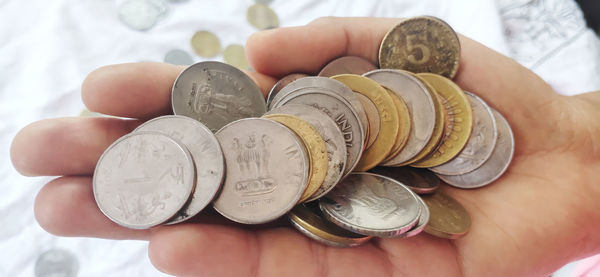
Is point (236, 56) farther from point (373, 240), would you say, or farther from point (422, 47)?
point (373, 240)

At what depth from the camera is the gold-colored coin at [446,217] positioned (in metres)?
1.32

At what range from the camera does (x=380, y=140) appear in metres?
1.48

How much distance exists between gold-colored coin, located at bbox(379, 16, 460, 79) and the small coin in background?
3.74 feet

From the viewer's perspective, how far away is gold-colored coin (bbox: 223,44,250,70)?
237cm

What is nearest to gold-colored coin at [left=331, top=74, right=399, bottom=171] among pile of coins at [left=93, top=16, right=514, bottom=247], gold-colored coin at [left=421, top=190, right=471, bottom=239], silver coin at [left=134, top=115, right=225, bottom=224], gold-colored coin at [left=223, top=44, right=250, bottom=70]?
pile of coins at [left=93, top=16, right=514, bottom=247]

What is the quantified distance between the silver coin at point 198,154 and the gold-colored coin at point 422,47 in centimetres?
91

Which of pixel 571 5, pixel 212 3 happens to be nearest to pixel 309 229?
pixel 212 3

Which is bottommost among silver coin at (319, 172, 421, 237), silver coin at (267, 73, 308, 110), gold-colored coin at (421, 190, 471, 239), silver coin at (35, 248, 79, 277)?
silver coin at (35, 248, 79, 277)

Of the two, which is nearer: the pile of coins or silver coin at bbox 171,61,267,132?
the pile of coins

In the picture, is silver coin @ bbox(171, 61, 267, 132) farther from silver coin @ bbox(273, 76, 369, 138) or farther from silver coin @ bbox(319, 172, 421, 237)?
silver coin @ bbox(319, 172, 421, 237)

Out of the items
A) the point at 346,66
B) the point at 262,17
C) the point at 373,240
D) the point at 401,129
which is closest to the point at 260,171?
the point at 373,240

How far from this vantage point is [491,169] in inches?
62.5

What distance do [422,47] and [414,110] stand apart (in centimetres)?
36

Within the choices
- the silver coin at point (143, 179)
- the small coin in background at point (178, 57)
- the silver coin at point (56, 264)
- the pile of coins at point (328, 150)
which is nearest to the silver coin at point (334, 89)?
the pile of coins at point (328, 150)
